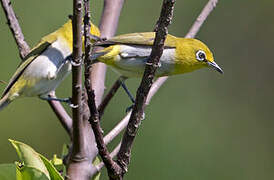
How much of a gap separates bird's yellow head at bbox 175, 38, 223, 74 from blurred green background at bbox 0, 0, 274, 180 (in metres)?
2.08

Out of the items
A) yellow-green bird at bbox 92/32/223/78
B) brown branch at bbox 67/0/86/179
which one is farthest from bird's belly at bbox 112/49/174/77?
brown branch at bbox 67/0/86/179

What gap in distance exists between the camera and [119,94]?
4770mm

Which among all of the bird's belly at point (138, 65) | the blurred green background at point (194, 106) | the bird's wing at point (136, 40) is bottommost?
the blurred green background at point (194, 106)

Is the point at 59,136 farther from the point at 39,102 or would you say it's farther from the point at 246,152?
the point at 246,152

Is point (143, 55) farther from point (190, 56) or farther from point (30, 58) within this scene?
point (30, 58)

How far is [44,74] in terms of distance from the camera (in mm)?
2914

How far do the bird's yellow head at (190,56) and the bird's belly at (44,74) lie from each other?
0.70 metres

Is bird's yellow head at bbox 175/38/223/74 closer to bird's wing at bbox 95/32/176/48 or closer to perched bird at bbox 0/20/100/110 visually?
bird's wing at bbox 95/32/176/48

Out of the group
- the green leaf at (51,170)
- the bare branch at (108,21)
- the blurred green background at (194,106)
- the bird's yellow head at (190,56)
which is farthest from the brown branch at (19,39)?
the blurred green background at (194,106)

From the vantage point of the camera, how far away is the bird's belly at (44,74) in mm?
2902

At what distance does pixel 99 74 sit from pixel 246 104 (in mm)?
3253

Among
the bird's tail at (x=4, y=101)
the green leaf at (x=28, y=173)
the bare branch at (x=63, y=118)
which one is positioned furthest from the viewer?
the bird's tail at (x=4, y=101)

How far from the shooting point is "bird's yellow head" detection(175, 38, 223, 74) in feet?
8.16

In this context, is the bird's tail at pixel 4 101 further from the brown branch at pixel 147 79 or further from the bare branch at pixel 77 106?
the brown branch at pixel 147 79
